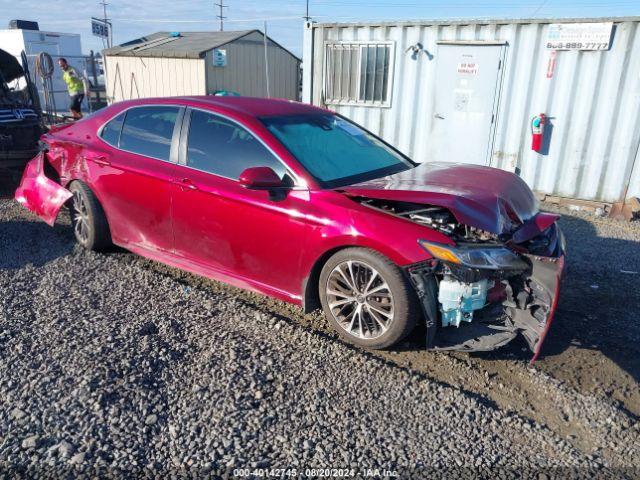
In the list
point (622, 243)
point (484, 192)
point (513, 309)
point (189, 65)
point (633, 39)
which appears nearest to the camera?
point (513, 309)

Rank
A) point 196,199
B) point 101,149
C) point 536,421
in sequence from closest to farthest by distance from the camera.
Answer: point 536,421 → point 196,199 → point 101,149

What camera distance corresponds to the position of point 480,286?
3285 mm


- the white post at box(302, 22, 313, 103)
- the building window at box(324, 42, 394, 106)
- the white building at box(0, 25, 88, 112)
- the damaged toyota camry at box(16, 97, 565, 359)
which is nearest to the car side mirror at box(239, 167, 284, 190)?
the damaged toyota camry at box(16, 97, 565, 359)

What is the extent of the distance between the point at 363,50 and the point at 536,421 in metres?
7.68

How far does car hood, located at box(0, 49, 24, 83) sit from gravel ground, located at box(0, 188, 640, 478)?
7055mm

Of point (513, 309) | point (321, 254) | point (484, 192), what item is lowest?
point (513, 309)

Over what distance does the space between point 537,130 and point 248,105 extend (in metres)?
5.39

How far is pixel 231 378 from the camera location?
10.5ft

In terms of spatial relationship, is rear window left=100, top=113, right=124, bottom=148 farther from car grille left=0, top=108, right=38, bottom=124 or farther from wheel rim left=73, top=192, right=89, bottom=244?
car grille left=0, top=108, right=38, bottom=124

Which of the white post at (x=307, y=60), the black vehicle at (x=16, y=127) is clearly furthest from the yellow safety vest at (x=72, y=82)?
the white post at (x=307, y=60)

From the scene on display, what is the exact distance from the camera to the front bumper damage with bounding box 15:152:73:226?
17.8 feet

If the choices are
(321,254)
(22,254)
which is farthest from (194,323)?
(22,254)

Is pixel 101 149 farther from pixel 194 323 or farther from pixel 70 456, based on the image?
pixel 70 456

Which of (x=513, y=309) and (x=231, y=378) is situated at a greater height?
(x=513, y=309)
